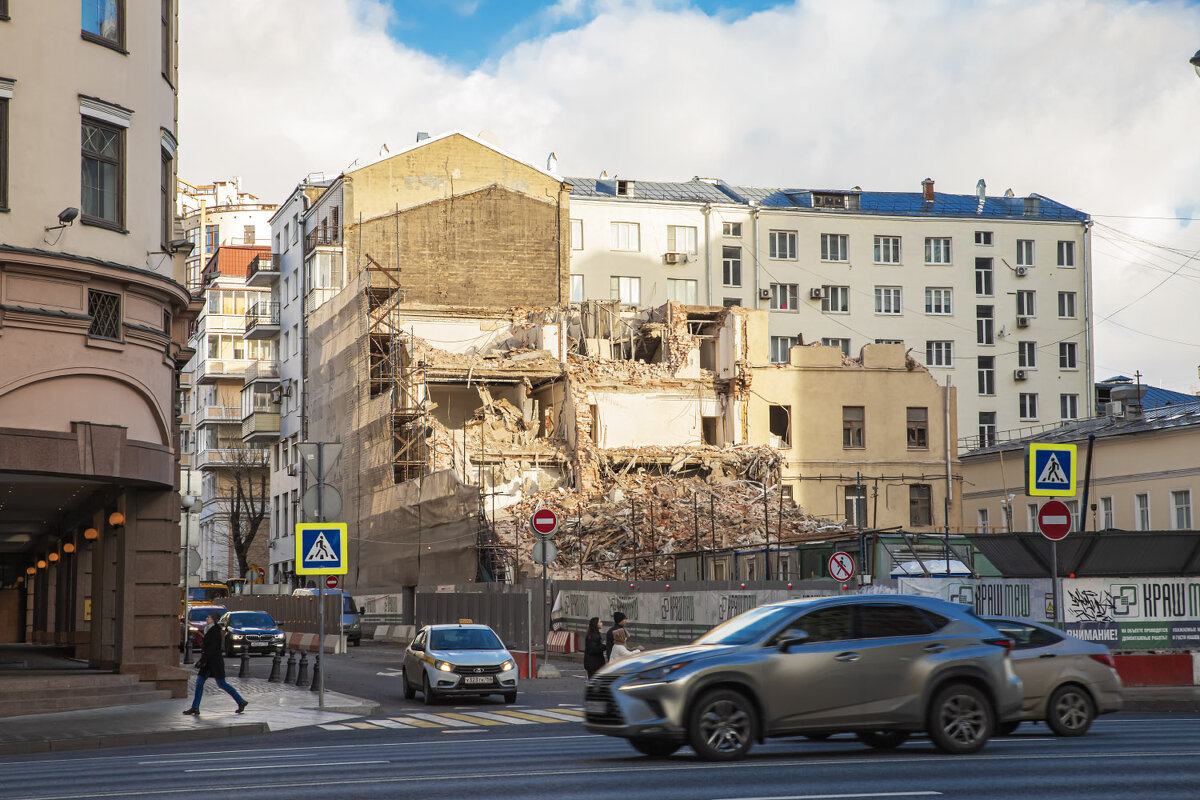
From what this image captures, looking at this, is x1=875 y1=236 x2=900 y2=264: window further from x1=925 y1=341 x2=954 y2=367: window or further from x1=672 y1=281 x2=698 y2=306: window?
x1=672 y1=281 x2=698 y2=306: window

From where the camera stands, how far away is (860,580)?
31.9m

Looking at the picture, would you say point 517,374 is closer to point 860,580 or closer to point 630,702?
point 860,580

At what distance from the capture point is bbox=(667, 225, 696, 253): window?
77.1 metres

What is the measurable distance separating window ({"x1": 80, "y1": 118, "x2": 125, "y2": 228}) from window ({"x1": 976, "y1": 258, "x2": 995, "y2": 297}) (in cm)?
6248

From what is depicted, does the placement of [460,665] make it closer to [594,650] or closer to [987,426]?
[594,650]

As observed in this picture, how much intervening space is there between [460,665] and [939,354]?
58.5 m

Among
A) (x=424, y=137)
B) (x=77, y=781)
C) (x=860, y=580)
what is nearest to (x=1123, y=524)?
(x=860, y=580)

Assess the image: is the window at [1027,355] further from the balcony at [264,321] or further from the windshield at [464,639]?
the windshield at [464,639]

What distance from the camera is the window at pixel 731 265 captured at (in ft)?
255

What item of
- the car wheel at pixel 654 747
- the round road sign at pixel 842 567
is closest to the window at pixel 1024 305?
the round road sign at pixel 842 567

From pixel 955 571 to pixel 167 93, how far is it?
1915 centimetres

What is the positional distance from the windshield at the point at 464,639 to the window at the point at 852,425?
39.7 metres

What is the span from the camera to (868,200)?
8362 centimetres

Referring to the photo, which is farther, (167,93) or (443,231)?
(443,231)
